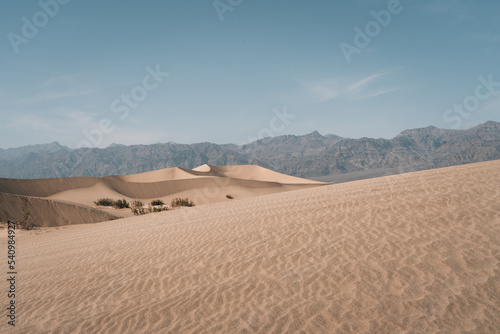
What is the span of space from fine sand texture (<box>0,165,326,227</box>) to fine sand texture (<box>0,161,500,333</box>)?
8.82 m

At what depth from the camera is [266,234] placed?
7504mm

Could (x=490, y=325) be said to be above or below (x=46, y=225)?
above

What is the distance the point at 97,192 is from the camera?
30094 mm

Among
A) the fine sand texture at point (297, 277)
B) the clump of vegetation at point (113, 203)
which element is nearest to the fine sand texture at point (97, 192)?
the clump of vegetation at point (113, 203)

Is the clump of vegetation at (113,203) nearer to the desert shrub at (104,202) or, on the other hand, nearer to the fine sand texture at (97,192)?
the desert shrub at (104,202)

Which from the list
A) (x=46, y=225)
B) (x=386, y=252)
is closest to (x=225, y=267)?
(x=386, y=252)

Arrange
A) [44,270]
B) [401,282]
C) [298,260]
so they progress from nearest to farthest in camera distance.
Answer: [401,282]
[298,260]
[44,270]

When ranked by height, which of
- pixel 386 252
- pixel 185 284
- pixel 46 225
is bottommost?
pixel 46 225

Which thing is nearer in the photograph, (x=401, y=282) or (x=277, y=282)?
(x=401, y=282)

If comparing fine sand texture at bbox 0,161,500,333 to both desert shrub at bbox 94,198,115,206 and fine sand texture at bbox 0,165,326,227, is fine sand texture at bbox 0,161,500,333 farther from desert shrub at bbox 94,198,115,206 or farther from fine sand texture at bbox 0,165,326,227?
desert shrub at bbox 94,198,115,206

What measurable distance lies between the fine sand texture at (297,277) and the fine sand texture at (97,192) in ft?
28.9

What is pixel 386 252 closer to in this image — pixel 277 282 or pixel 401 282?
pixel 401 282

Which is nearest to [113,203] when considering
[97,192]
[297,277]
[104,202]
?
[104,202]

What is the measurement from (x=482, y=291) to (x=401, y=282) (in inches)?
37.7
